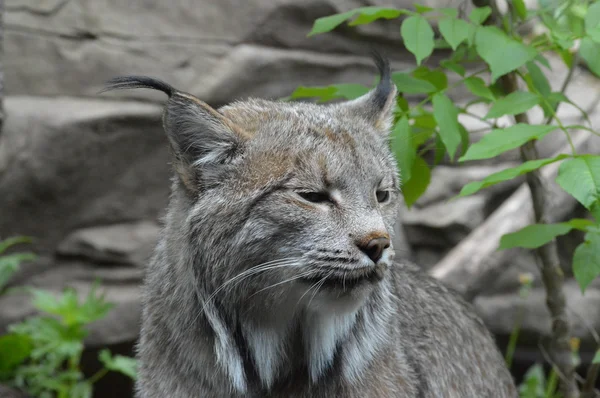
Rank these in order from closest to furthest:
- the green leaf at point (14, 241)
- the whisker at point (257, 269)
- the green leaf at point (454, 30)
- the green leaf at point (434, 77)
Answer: the whisker at point (257, 269) < the green leaf at point (454, 30) < the green leaf at point (434, 77) < the green leaf at point (14, 241)

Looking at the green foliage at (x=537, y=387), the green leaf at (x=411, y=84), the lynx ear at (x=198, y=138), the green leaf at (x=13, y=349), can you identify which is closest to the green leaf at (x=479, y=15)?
the green leaf at (x=411, y=84)

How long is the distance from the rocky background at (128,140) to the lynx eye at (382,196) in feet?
13.4

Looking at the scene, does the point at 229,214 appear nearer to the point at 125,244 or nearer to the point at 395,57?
the point at 125,244

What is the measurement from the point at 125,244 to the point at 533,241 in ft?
15.8

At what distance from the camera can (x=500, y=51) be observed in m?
4.01

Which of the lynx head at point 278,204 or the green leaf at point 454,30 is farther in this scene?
the green leaf at point 454,30

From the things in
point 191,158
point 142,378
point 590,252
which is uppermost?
point 191,158

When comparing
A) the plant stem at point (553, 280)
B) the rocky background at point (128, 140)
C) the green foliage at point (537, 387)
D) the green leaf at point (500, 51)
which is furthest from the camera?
the rocky background at point (128, 140)

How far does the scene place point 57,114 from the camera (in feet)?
24.9

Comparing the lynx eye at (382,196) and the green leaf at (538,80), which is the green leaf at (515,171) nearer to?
the lynx eye at (382,196)

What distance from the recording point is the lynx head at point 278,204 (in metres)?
3.29

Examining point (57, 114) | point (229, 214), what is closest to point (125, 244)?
point (57, 114)

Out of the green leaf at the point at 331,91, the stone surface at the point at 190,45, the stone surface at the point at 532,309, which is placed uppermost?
the stone surface at the point at 190,45

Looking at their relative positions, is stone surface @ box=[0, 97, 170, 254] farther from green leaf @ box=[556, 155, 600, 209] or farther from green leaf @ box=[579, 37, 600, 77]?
→ green leaf @ box=[556, 155, 600, 209]
